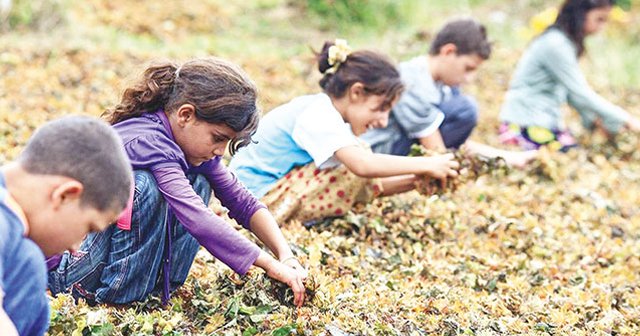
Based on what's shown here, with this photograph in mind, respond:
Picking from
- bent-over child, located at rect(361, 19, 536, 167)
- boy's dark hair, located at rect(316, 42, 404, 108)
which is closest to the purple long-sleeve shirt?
boy's dark hair, located at rect(316, 42, 404, 108)

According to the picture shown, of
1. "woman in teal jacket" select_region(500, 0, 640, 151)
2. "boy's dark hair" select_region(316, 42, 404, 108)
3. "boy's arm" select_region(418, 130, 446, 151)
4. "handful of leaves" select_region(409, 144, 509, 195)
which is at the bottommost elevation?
"woman in teal jacket" select_region(500, 0, 640, 151)

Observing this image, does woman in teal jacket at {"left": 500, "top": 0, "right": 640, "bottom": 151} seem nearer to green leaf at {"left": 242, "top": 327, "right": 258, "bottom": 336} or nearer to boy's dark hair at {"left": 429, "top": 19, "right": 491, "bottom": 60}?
boy's dark hair at {"left": 429, "top": 19, "right": 491, "bottom": 60}

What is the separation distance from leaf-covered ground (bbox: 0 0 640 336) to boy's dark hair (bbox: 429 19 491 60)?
3.05 ft

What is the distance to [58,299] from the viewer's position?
2988mm

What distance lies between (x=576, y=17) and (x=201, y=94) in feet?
16.4

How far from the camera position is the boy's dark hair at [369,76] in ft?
14.3

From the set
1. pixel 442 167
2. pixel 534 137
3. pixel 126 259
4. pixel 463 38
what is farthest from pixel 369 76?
pixel 534 137

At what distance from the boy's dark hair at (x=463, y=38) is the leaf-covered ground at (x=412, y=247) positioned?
93cm

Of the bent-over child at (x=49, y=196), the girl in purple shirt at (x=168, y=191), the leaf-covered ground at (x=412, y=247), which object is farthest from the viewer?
the leaf-covered ground at (x=412, y=247)

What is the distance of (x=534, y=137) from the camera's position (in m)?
7.20

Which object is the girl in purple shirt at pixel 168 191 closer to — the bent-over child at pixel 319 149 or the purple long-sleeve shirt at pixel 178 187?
the purple long-sleeve shirt at pixel 178 187

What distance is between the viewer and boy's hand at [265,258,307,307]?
304 centimetres

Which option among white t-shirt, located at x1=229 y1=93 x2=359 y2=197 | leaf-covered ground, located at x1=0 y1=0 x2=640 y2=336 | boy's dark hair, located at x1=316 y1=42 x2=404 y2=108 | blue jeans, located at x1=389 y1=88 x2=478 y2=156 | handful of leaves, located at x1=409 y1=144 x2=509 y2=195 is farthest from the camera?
blue jeans, located at x1=389 y1=88 x2=478 y2=156

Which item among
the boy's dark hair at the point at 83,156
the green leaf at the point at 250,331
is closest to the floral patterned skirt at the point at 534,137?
the green leaf at the point at 250,331
